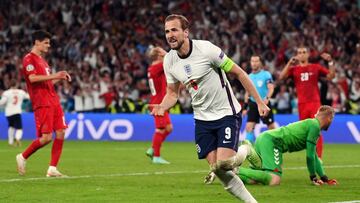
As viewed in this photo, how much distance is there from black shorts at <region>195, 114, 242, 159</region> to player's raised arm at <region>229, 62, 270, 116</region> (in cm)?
68

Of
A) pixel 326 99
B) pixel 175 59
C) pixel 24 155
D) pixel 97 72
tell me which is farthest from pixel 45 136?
pixel 97 72

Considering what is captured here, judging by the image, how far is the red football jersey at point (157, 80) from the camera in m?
18.8

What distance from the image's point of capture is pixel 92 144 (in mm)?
26328

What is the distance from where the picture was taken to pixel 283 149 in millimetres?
13906

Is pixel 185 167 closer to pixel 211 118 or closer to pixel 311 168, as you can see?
pixel 311 168

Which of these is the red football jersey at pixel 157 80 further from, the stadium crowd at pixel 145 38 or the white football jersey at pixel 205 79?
the stadium crowd at pixel 145 38

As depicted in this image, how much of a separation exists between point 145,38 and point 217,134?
24.3m

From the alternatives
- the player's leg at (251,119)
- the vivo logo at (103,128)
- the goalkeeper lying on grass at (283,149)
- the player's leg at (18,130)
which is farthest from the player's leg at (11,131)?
the goalkeeper lying on grass at (283,149)

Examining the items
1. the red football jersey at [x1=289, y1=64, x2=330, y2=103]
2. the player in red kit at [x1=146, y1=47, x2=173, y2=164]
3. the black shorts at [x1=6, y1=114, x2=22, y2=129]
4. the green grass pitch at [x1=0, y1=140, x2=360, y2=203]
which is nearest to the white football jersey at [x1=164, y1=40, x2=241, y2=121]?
the green grass pitch at [x1=0, y1=140, x2=360, y2=203]

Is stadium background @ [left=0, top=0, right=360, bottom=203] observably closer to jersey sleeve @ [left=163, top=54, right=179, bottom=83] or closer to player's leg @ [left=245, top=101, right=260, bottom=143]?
player's leg @ [left=245, top=101, right=260, bottom=143]

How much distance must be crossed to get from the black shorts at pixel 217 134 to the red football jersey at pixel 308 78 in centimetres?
855

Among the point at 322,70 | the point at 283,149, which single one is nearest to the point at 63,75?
the point at 283,149

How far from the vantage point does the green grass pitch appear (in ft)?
39.1

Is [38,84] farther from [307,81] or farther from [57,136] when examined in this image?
[307,81]
